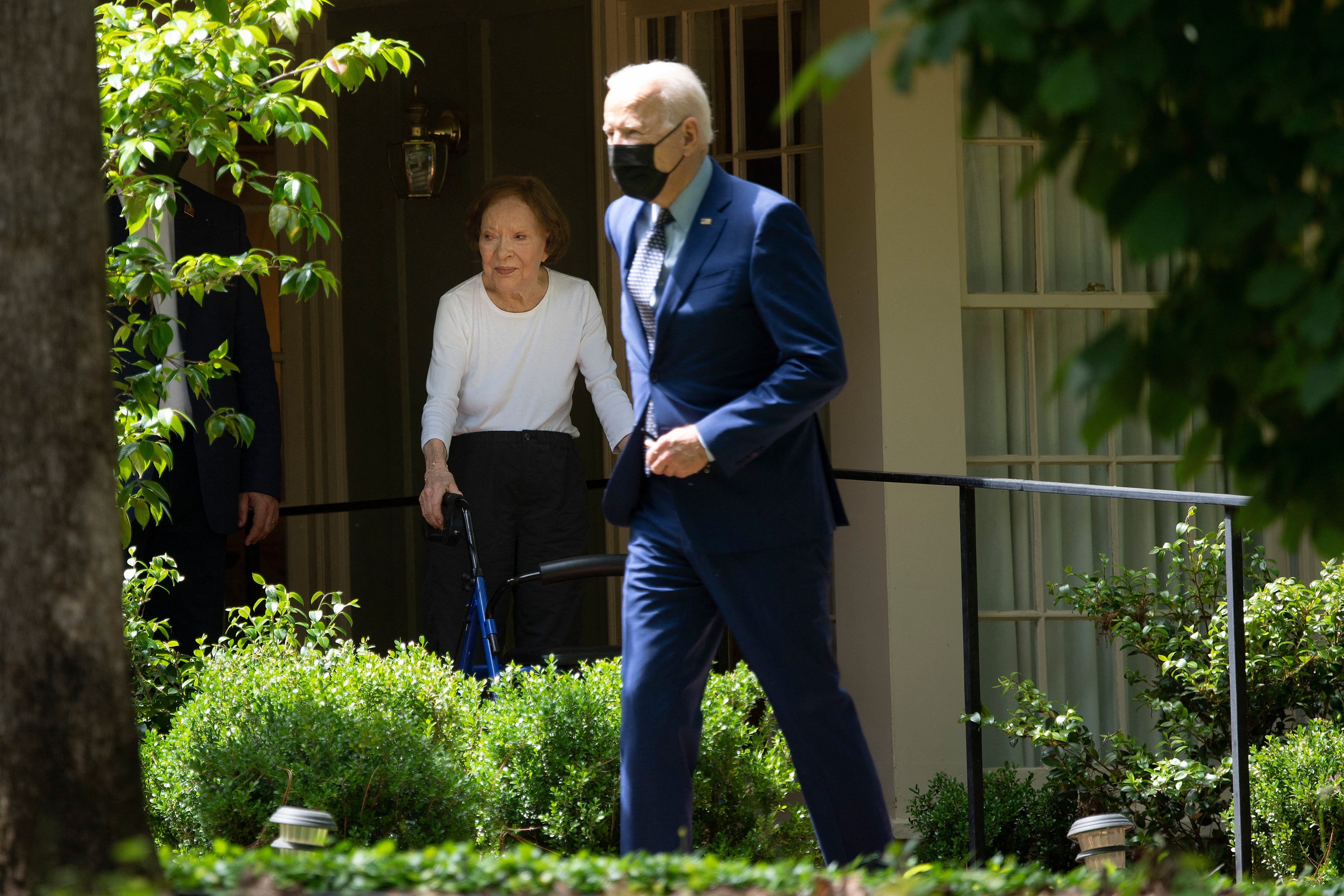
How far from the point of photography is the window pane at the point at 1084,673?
518 centimetres

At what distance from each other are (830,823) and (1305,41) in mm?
1706

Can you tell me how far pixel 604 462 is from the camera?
5957 mm

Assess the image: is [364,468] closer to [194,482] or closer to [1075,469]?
[194,482]

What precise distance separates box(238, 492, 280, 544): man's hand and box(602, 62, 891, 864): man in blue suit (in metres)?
1.93

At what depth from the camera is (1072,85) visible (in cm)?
106

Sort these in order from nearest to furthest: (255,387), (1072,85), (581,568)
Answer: (1072,85) → (581,568) → (255,387)

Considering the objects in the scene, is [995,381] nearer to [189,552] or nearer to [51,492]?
[189,552]

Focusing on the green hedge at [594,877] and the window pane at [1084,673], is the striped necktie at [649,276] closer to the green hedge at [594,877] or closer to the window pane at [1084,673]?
the green hedge at [594,877]

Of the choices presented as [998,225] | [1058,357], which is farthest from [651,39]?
[1058,357]

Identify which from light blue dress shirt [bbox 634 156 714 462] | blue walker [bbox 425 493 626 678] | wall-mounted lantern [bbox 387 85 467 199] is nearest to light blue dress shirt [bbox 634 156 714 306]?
light blue dress shirt [bbox 634 156 714 462]

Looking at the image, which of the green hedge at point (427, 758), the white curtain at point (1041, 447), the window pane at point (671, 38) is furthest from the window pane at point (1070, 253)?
the green hedge at point (427, 758)

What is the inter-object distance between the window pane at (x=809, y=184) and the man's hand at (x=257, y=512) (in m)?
2.19

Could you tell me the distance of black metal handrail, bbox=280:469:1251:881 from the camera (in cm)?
297

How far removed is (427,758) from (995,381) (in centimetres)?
279
